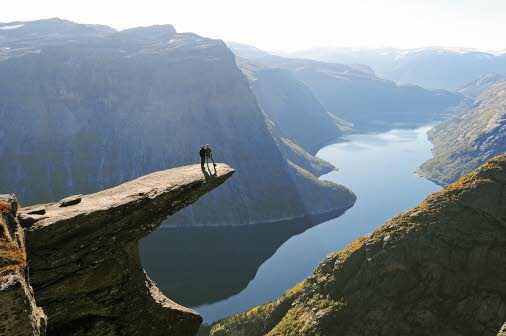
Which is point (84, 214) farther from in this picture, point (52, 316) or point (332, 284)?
point (332, 284)

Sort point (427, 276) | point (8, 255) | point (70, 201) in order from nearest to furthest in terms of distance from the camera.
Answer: point (8, 255) → point (70, 201) → point (427, 276)

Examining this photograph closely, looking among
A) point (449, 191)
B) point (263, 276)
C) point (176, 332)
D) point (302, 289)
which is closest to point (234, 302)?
point (263, 276)

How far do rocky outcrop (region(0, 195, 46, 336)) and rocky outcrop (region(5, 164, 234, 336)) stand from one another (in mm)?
2650

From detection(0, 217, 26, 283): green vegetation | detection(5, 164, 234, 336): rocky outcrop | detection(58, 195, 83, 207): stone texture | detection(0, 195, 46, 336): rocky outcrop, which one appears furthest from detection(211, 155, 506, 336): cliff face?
detection(0, 217, 26, 283): green vegetation

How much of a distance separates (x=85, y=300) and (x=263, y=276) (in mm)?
168741

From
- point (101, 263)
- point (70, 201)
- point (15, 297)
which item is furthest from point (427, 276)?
point (15, 297)

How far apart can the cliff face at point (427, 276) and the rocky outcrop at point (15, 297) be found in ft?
129

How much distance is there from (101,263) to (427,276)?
131 feet

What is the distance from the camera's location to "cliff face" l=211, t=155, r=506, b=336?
42.2 meters

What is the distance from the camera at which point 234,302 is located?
156125mm

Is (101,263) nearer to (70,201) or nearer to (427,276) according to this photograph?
(70,201)

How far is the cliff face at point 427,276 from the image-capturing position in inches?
1662

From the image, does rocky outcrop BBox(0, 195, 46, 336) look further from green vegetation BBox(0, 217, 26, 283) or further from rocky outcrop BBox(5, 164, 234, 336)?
rocky outcrop BBox(5, 164, 234, 336)

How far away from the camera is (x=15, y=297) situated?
13.1 metres
